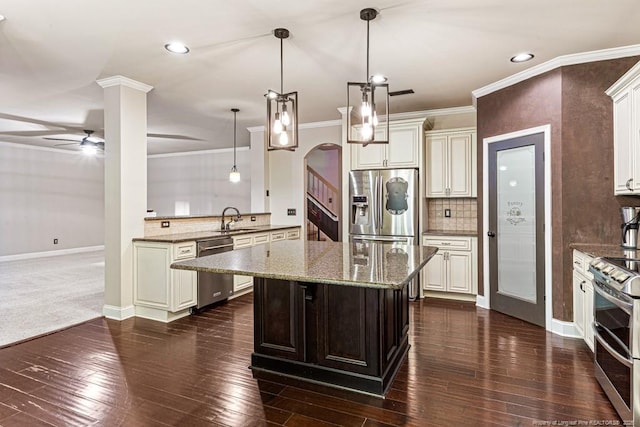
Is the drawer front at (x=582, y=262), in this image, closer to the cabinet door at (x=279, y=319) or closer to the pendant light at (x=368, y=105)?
the pendant light at (x=368, y=105)

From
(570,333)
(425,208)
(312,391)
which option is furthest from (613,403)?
(425,208)

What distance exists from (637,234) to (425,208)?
2.32m

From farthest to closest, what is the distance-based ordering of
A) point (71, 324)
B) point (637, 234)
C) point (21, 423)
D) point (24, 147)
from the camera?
point (24, 147) → point (71, 324) → point (637, 234) → point (21, 423)

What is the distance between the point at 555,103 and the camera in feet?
11.2

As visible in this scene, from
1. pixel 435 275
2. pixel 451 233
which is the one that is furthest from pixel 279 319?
pixel 451 233

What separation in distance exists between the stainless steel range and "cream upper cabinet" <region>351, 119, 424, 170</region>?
105 inches

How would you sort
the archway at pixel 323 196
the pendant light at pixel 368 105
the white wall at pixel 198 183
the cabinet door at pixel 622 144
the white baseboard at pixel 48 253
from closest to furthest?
the pendant light at pixel 368 105 → the cabinet door at pixel 622 144 → the white baseboard at pixel 48 253 → the archway at pixel 323 196 → the white wall at pixel 198 183

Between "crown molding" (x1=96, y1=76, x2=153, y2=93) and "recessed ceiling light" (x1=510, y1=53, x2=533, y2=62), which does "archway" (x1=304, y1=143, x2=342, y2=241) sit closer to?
"crown molding" (x1=96, y1=76, x2=153, y2=93)

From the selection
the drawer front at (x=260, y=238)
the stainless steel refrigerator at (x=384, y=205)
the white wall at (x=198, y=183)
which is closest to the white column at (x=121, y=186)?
the drawer front at (x=260, y=238)

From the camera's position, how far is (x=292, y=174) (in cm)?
609

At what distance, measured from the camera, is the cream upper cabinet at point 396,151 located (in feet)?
15.4

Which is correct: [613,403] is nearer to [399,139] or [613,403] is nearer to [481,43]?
[481,43]

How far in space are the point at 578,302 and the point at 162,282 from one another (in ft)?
13.2

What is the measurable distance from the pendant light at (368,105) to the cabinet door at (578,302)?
2080mm
